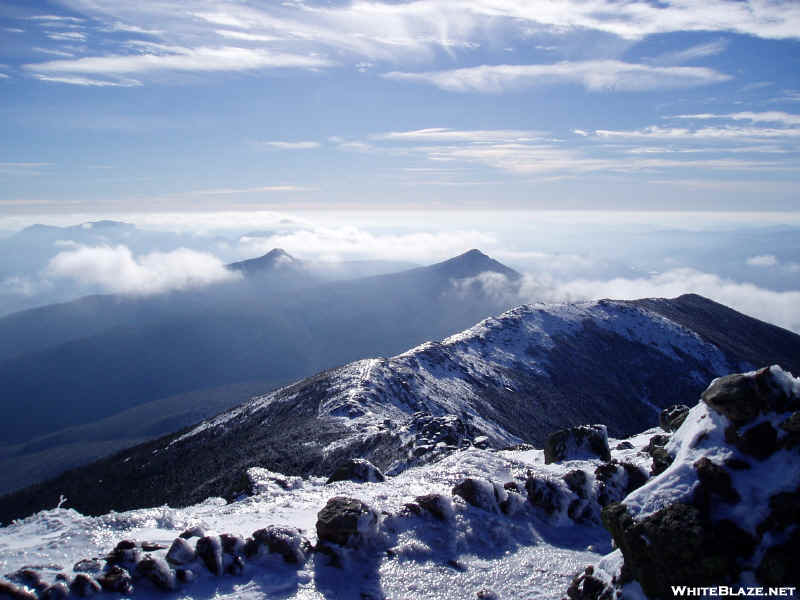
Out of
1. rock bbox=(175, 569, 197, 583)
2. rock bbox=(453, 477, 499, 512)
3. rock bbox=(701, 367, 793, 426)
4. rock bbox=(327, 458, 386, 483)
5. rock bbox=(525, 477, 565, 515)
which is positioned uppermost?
rock bbox=(701, 367, 793, 426)

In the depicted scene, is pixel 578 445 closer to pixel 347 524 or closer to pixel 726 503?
pixel 726 503

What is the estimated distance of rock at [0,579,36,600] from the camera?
1385 cm

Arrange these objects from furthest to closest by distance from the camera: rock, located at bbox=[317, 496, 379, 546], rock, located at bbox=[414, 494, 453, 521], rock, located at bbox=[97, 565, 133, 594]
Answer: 1. rock, located at bbox=[414, 494, 453, 521]
2. rock, located at bbox=[317, 496, 379, 546]
3. rock, located at bbox=[97, 565, 133, 594]

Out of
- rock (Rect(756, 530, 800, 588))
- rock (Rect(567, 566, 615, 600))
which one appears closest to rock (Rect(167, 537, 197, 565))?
rock (Rect(567, 566, 615, 600))

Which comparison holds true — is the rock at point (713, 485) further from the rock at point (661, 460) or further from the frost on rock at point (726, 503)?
the rock at point (661, 460)

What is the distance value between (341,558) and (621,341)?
12577 centimetres

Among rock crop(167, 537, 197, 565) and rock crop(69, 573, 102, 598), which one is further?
rock crop(167, 537, 197, 565)

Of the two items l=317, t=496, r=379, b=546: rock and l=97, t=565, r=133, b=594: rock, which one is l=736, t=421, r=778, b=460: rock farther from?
l=97, t=565, r=133, b=594: rock

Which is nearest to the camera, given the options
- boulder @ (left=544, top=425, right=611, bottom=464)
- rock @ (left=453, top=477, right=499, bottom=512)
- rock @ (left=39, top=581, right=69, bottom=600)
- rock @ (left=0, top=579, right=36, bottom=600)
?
rock @ (left=0, top=579, right=36, bottom=600)

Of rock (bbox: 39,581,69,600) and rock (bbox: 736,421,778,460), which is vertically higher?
rock (bbox: 736,421,778,460)

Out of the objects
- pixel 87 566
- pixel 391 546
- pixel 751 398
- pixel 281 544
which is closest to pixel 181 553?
pixel 87 566

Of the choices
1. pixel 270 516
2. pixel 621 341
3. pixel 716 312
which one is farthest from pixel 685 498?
pixel 716 312

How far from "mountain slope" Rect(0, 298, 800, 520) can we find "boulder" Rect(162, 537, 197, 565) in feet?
60.9

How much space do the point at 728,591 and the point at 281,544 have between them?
1267 cm
